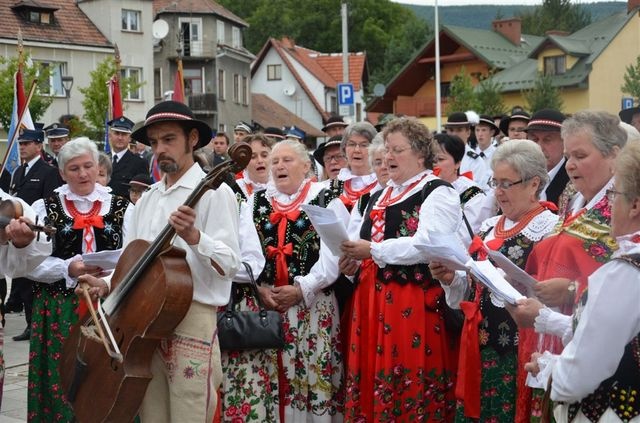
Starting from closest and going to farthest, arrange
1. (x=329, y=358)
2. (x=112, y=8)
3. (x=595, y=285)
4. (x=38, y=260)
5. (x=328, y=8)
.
Answer: (x=595, y=285) → (x=38, y=260) → (x=329, y=358) → (x=112, y=8) → (x=328, y=8)

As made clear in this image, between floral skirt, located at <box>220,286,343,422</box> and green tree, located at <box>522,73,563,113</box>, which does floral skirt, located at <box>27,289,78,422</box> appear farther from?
green tree, located at <box>522,73,563,113</box>

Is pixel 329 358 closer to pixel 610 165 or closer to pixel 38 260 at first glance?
pixel 38 260

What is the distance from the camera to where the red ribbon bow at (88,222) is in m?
6.13

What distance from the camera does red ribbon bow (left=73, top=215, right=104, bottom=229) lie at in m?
6.13

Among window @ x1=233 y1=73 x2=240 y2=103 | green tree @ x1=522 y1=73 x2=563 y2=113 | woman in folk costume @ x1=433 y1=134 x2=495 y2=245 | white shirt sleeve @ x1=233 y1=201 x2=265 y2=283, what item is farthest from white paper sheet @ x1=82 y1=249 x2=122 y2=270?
window @ x1=233 y1=73 x2=240 y2=103

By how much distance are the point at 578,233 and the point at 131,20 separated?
46.1 m

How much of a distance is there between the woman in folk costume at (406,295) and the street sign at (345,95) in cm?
1413

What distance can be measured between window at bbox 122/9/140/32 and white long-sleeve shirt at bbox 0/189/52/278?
43.1 m

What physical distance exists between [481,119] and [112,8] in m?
36.9

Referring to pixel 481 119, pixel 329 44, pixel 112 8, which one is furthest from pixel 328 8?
pixel 481 119

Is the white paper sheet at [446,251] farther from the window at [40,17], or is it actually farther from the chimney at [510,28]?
the chimney at [510,28]

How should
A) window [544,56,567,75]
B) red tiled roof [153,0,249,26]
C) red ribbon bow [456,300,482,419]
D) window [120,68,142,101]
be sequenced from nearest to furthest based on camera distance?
red ribbon bow [456,300,482,419] → window [544,56,567,75] → window [120,68,142,101] → red tiled roof [153,0,249,26]

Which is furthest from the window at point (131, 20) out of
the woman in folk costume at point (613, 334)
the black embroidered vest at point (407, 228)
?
the woman in folk costume at point (613, 334)

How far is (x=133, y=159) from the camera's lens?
40.1 ft
